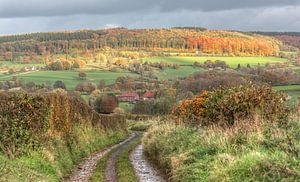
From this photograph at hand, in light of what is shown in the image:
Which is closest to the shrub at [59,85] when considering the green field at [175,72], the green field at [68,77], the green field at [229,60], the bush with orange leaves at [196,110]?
the green field at [68,77]

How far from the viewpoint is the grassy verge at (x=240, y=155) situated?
1426 centimetres

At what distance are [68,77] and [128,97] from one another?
2637 centimetres

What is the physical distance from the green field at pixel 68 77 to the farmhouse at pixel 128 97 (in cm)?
1525

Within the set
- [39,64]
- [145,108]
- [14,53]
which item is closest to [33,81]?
[145,108]

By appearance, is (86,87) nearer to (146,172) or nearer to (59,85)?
(59,85)

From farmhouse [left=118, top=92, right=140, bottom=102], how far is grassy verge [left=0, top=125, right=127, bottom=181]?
9354cm

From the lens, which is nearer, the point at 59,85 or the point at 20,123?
the point at 20,123

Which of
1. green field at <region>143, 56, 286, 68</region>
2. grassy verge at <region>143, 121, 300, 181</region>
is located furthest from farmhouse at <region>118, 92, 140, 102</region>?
grassy verge at <region>143, 121, 300, 181</region>

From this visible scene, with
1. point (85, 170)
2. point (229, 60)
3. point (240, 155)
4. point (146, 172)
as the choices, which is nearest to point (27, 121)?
point (85, 170)

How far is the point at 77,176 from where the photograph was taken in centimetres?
2678

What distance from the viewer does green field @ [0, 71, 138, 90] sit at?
142750 millimetres

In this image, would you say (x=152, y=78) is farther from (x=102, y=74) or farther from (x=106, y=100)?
(x=106, y=100)

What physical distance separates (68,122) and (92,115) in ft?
40.6

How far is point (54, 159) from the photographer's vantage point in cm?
2712
